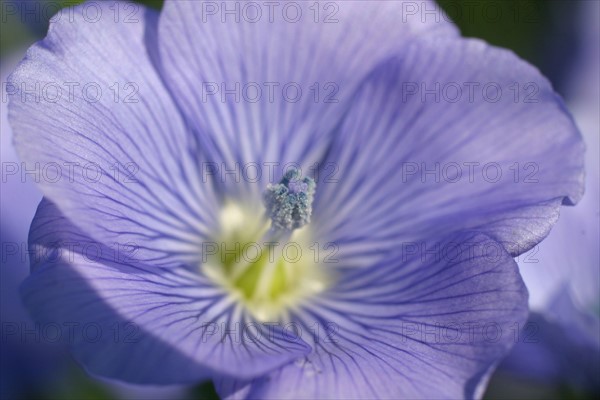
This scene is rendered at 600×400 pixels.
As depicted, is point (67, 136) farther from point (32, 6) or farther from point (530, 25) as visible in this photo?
point (530, 25)

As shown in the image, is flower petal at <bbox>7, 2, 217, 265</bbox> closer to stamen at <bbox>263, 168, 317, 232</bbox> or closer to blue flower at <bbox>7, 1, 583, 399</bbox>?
blue flower at <bbox>7, 1, 583, 399</bbox>

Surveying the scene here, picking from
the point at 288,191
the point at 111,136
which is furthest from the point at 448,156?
the point at 111,136

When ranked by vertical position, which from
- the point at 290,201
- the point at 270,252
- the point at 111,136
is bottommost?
the point at 270,252

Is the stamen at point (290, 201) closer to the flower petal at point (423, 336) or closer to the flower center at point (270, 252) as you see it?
the flower center at point (270, 252)

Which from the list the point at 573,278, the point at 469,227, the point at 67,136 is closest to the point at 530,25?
the point at 573,278

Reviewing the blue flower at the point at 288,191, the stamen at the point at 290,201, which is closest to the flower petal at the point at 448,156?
the blue flower at the point at 288,191

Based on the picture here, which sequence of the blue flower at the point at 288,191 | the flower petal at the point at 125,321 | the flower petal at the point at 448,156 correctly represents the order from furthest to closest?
the flower petal at the point at 448,156, the blue flower at the point at 288,191, the flower petal at the point at 125,321

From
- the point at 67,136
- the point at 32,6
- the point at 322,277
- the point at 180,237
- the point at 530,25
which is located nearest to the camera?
the point at 67,136

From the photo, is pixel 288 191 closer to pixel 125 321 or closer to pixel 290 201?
pixel 290 201
